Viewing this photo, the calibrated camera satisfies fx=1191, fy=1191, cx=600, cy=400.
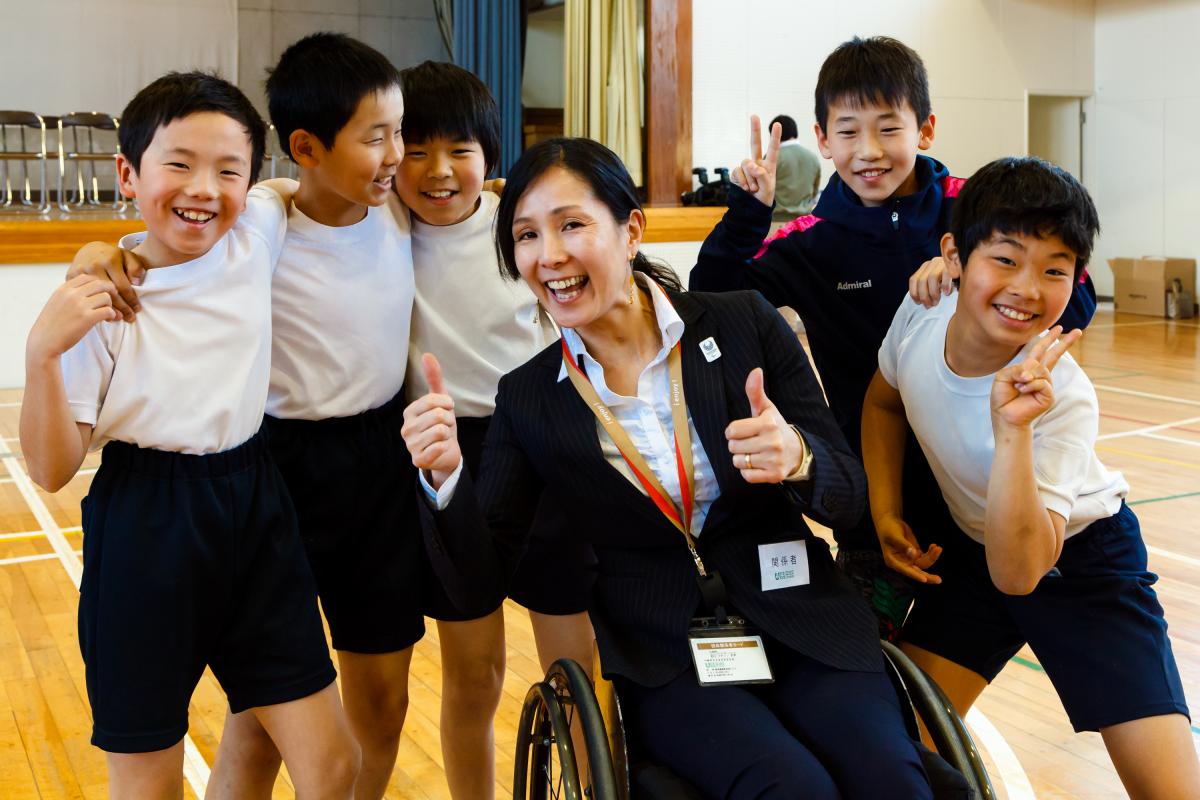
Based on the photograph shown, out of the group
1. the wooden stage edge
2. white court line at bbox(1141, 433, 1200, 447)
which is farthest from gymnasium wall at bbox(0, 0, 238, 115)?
white court line at bbox(1141, 433, 1200, 447)

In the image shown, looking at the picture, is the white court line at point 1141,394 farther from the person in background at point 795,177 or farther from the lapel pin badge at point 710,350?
the lapel pin badge at point 710,350

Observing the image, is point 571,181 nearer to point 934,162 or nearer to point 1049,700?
point 934,162

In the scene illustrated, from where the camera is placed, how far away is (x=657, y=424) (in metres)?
1.65

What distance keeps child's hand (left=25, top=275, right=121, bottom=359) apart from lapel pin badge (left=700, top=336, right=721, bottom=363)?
0.79 meters

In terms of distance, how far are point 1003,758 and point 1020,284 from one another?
4.48ft

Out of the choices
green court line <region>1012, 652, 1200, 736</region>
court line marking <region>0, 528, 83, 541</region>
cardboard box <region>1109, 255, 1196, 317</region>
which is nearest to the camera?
green court line <region>1012, 652, 1200, 736</region>

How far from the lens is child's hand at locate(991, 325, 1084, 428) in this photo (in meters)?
1.54

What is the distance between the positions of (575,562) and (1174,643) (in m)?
1.91

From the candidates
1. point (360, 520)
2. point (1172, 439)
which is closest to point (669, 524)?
point (360, 520)

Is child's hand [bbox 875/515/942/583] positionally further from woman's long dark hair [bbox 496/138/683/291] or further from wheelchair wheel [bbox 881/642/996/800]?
woman's long dark hair [bbox 496/138/683/291]

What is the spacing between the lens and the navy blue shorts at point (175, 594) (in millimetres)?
1585

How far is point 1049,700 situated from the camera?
297cm

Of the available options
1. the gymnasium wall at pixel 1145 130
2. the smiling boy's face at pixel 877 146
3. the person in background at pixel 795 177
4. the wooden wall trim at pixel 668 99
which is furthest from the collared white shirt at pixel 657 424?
the gymnasium wall at pixel 1145 130

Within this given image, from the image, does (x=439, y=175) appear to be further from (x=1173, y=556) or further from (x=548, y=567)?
A: (x=1173, y=556)
